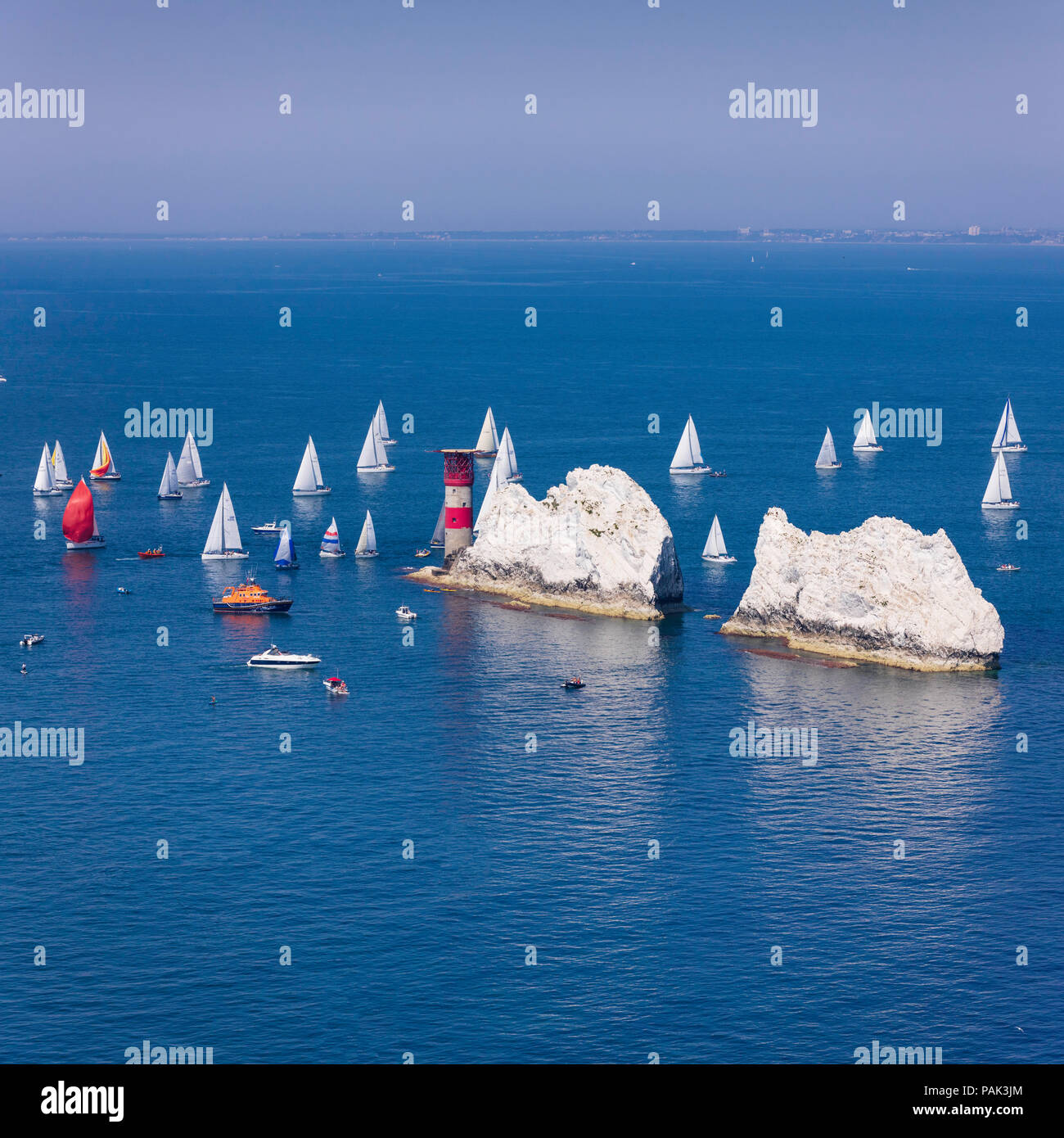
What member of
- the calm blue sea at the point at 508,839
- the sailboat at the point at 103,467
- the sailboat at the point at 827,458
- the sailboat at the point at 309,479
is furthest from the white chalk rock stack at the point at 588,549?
the sailboat at the point at 103,467

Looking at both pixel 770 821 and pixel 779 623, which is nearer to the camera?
pixel 770 821

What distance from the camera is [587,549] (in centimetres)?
13062

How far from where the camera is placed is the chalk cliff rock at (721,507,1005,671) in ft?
370

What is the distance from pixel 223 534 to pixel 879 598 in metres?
62.8

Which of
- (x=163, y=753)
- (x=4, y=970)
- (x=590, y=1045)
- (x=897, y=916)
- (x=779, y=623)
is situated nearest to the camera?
(x=590, y=1045)

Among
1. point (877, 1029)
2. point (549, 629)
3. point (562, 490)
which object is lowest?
point (877, 1029)

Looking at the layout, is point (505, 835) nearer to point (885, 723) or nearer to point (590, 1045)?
point (590, 1045)

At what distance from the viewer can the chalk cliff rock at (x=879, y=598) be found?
113m

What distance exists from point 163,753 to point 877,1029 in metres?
48.9

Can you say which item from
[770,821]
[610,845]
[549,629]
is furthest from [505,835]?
[549,629]

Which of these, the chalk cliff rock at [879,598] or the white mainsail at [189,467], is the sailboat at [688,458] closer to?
the white mainsail at [189,467]

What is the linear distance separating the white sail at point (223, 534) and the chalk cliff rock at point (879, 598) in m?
51.8

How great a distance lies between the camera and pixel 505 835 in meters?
86.9

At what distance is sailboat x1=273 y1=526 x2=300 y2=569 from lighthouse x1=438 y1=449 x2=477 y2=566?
537 inches
